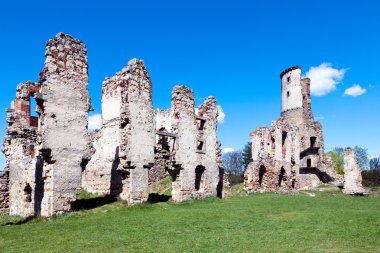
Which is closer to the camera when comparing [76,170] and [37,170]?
[76,170]

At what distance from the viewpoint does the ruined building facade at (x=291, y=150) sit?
28734mm

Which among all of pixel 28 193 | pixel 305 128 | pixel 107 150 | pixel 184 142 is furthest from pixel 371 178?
pixel 28 193

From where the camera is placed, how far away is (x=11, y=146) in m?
19.5

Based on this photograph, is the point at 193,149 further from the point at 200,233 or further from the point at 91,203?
the point at 200,233

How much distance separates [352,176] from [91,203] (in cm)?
2131

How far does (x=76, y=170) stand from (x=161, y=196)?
7063 mm

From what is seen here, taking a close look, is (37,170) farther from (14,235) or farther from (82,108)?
(14,235)

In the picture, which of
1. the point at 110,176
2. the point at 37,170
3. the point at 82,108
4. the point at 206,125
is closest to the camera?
the point at 82,108

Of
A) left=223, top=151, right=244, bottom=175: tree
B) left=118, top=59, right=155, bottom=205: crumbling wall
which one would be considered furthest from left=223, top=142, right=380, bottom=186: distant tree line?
left=118, top=59, right=155, bottom=205: crumbling wall

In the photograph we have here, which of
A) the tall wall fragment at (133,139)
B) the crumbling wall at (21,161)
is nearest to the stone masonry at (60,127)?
the crumbling wall at (21,161)

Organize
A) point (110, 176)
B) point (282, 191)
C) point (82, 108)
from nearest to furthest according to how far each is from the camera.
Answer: point (82, 108) < point (110, 176) < point (282, 191)

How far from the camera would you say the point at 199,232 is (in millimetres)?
10188

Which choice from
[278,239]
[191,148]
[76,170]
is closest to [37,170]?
[76,170]

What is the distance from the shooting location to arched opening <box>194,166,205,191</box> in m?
21.8
